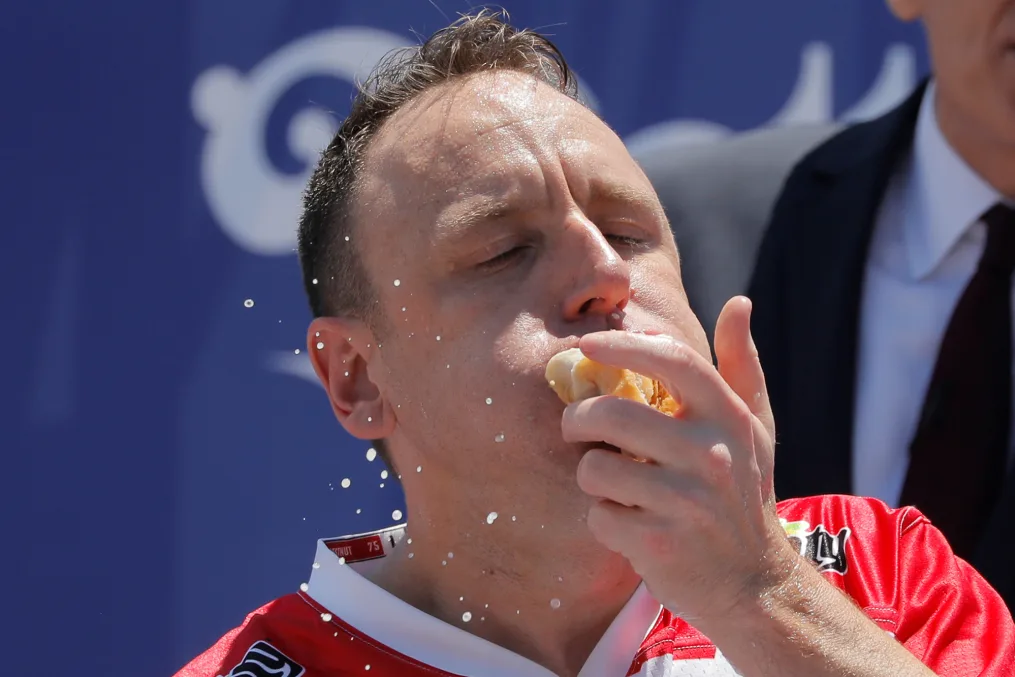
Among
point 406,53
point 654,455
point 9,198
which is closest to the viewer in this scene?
point 654,455

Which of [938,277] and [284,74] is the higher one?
[284,74]

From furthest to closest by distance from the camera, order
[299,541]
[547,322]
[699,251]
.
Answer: [699,251], [299,541], [547,322]

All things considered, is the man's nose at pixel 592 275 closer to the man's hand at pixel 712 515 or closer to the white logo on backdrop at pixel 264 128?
the man's hand at pixel 712 515

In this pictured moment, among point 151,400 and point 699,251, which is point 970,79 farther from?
point 151,400

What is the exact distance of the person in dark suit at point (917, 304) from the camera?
282 centimetres

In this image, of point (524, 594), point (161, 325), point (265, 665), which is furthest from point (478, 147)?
point (161, 325)

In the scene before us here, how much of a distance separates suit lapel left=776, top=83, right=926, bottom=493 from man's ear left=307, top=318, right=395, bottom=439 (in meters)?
1.36

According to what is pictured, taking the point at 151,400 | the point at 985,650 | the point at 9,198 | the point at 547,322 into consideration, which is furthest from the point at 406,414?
the point at 9,198

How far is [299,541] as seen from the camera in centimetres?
292

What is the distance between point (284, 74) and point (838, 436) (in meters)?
1.56

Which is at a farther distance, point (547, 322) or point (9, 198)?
point (9, 198)

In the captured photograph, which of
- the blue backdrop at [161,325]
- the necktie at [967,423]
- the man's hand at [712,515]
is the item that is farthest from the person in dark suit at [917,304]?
the man's hand at [712,515]

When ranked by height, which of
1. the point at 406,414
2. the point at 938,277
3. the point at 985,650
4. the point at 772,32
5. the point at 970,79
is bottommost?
the point at 985,650

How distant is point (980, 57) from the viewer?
2889mm
